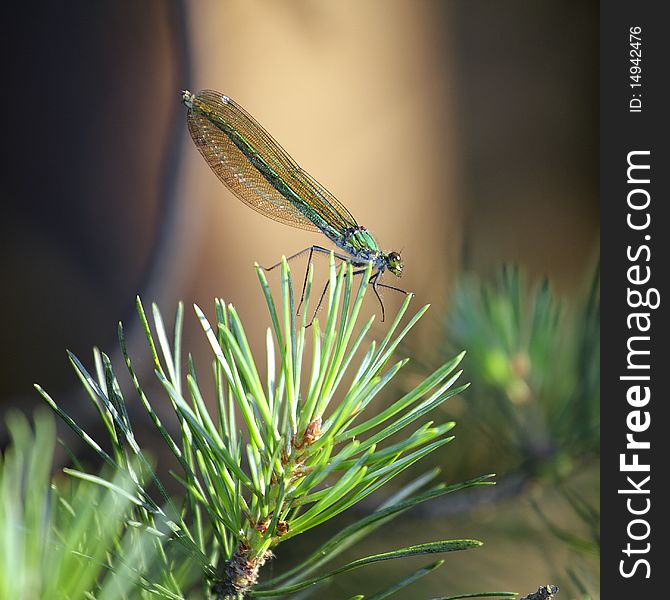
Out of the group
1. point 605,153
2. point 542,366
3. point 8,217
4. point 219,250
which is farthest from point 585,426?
point 8,217

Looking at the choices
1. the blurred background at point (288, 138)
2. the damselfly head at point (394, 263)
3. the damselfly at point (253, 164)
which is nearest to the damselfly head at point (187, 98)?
the damselfly at point (253, 164)

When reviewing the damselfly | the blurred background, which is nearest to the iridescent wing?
the damselfly

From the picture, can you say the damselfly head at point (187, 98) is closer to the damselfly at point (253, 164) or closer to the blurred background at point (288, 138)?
the damselfly at point (253, 164)

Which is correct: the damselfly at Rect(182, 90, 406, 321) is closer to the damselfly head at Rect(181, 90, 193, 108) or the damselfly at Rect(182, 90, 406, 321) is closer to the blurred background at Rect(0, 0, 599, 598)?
the damselfly head at Rect(181, 90, 193, 108)

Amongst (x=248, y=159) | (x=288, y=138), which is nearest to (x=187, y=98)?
(x=248, y=159)

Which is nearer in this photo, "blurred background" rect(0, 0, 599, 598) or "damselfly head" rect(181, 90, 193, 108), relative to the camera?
"damselfly head" rect(181, 90, 193, 108)

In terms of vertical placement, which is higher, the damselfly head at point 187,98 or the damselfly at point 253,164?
the damselfly head at point 187,98
